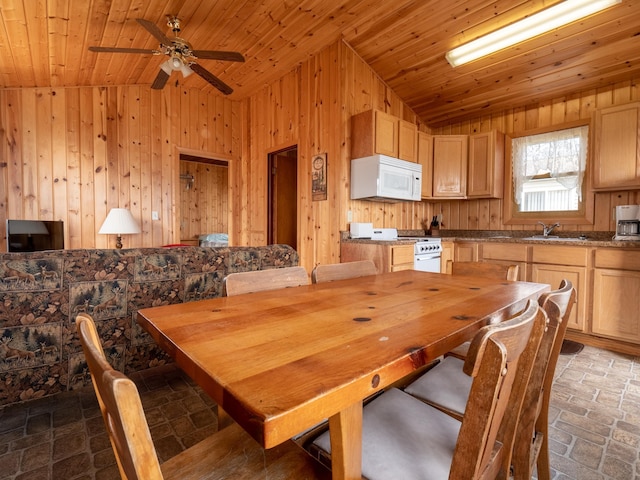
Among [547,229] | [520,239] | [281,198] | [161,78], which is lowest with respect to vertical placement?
[520,239]

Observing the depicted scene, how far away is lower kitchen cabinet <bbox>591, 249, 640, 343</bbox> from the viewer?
271 cm

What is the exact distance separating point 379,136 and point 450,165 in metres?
1.33

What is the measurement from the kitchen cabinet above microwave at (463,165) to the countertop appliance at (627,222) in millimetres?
1251

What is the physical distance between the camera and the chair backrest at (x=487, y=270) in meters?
1.88

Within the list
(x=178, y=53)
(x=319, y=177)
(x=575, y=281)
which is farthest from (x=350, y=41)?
(x=575, y=281)

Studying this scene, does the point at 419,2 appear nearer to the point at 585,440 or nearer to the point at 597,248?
the point at 597,248

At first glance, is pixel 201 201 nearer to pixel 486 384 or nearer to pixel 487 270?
pixel 487 270

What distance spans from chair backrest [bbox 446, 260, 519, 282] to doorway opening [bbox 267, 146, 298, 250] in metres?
2.96

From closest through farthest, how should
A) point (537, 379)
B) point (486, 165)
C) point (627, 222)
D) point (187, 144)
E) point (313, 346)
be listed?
point (313, 346)
point (537, 379)
point (627, 222)
point (486, 165)
point (187, 144)

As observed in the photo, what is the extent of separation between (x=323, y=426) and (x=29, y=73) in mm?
4542

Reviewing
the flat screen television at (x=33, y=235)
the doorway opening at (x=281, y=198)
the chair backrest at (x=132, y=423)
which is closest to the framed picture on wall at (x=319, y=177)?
the doorway opening at (x=281, y=198)

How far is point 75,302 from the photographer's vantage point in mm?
1733

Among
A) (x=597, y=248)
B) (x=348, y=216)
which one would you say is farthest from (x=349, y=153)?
(x=597, y=248)

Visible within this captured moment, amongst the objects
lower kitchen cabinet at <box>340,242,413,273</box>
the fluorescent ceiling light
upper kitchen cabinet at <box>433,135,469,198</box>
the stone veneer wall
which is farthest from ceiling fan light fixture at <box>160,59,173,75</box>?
upper kitchen cabinet at <box>433,135,469,198</box>
